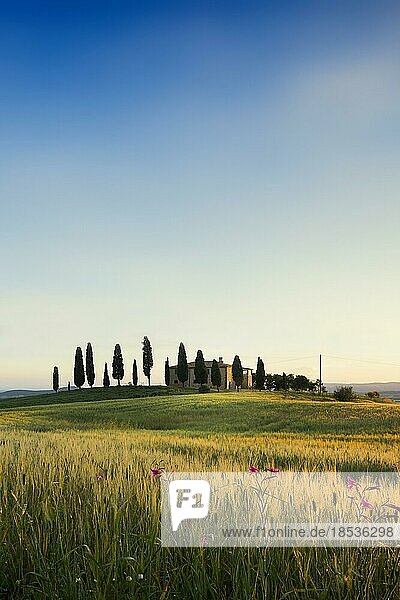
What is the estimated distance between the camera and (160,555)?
3.57 m

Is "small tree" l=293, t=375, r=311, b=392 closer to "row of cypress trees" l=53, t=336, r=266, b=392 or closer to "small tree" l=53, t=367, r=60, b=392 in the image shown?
"row of cypress trees" l=53, t=336, r=266, b=392

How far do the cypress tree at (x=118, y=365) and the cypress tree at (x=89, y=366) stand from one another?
334cm

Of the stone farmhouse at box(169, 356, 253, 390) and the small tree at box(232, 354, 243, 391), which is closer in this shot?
the small tree at box(232, 354, 243, 391)

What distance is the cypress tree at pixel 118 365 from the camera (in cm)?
8850

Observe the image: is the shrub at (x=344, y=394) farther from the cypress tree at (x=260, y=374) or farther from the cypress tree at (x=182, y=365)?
the cypress tree at (x=182, y=365)

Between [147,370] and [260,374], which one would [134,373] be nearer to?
[147,370]

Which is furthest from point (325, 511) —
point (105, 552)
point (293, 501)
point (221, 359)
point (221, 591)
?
point (221, 359)

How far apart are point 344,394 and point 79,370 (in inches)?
1866

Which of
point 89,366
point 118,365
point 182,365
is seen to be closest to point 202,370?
point 182,365

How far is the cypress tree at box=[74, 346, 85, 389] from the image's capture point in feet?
287

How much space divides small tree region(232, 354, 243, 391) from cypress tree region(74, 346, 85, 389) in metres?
21.4

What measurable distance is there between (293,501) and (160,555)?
0.99m

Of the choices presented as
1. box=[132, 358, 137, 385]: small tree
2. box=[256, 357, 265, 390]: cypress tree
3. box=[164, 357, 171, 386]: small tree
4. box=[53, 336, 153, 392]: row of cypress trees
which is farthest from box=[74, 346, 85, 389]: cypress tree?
box=[256, 357, 265, 390]: cypress tree

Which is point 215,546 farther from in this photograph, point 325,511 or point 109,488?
point 109,488
